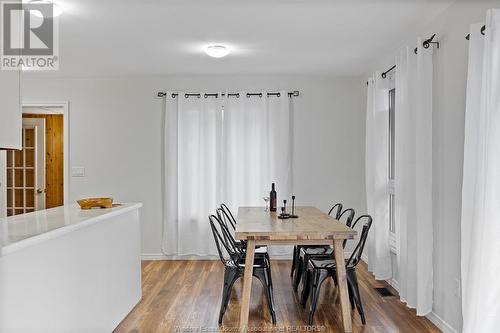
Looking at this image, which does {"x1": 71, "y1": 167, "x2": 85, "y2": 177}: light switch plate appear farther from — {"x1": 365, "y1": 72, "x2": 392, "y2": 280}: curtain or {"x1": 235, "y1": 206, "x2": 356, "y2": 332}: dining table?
{"x1": 365, "y1": 72, "x2": 392, "y2": 280}: curtain

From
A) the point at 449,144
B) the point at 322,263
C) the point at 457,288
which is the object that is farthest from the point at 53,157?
the point at 457,288

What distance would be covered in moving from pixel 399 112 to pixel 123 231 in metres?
2.63

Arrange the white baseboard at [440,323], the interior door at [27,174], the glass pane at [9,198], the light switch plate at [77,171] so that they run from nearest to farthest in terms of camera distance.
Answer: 1. the white baseboard at [440,323]
2. the light switch plate at [77,171]
3. the glass pane at [9,198]
4. the interior door at [27,174]

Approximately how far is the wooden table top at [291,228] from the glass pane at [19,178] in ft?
13.6

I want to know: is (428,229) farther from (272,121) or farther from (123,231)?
(272,121)

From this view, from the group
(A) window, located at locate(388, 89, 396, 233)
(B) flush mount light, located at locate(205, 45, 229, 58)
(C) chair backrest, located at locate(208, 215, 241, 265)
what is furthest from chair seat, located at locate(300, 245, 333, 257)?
(B) flush mount light, located at locate(205, 45, 229, 58)

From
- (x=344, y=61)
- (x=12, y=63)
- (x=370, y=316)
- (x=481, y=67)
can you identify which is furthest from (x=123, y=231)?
(x=344, y=61)

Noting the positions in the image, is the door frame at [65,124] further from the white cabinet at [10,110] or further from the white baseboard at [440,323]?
the white baseboard at [440,323]

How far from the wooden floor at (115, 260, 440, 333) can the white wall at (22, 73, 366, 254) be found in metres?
1.26

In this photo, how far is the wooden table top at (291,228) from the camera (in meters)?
2.96

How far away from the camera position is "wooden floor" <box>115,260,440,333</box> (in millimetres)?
3289

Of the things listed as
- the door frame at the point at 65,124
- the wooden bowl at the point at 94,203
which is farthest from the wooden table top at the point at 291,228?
the door frame at the point at 65,124

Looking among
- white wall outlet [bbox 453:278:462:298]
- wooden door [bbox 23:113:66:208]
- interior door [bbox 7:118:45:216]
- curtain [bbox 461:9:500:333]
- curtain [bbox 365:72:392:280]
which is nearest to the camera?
curtain [bbox 461:9:500:333]

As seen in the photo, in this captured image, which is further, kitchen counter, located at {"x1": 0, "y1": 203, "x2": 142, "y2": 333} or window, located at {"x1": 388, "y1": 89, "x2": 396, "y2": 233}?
window, located at {"x1": 388, "y1": 89, "x2": 396, "y2": 233}
